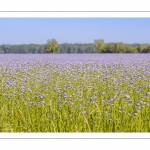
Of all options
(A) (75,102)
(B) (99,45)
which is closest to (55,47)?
(B) (99,45)

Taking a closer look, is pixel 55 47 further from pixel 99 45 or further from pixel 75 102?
pixel 75 102

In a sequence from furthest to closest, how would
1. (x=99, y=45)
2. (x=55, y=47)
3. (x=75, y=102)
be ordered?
(x=99, y=45) < (x=55, y=47) < (x=75, y=102)

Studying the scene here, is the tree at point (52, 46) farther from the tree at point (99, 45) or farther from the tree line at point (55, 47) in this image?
the tree at point (99, 45)

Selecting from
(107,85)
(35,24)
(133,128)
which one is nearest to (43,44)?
(35,24)

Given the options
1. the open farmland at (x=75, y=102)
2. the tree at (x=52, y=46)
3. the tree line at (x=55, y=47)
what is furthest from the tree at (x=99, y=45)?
the tree at (x=52, y=46)

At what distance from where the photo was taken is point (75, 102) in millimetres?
3928

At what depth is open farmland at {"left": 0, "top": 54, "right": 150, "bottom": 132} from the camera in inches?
147

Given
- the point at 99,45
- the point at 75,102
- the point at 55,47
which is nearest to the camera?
the point at 75,102

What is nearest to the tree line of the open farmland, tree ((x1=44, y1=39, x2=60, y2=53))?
tree ((x1=44, y1=39, x2=60, y2=53))

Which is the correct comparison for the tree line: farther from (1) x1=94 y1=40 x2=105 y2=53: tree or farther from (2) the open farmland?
(2) the open farmland
